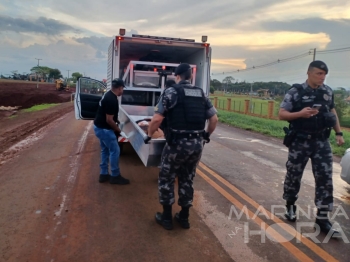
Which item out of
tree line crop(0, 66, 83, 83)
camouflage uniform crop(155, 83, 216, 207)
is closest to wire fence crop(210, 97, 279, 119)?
camouflage uniform crop(155, 83, 216, 207)

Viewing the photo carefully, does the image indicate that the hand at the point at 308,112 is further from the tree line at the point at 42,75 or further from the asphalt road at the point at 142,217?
the tree line at the point at 42,75

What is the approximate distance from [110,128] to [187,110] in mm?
2130

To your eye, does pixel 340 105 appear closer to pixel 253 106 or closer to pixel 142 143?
pixel 253 106

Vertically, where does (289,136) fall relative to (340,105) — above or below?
below

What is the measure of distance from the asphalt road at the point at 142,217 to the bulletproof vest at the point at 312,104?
1.31m

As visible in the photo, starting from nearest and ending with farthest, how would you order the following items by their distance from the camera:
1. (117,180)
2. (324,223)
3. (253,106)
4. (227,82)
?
1. (324,223)
2. (117,180)
3. (253,106)
4. (227,82)

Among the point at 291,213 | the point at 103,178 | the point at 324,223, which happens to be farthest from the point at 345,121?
the point at 103,178

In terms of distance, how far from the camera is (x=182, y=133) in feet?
12.6

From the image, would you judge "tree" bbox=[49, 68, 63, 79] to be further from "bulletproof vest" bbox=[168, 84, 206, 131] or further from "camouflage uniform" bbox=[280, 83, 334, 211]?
"camouflage uniform" bbox=[280, 83, 334, 211]

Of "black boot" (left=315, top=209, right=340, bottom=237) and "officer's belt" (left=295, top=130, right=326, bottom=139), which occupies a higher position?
"officer's belt" (left=295, top=130, right=326, bottom=139)

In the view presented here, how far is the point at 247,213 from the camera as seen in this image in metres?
4.55

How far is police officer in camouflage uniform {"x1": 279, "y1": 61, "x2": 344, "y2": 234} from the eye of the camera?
154 inches

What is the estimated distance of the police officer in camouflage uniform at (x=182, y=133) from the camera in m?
3.81

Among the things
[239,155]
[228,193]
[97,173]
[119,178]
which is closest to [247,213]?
[228,193]
